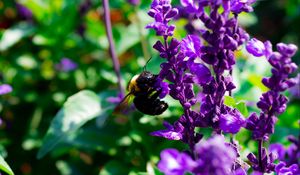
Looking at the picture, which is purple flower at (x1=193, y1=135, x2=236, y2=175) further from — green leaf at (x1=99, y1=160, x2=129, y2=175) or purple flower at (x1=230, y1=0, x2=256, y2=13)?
green leaf at (x1=99, y1=160, x2=129, y2=175)

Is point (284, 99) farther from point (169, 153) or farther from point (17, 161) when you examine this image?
point (17, 161)

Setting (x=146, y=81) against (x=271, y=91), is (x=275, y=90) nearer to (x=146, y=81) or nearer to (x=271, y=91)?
(x=271, y=91)

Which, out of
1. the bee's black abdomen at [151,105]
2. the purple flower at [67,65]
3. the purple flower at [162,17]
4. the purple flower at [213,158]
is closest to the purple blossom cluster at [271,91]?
the purple flower at [162,17]

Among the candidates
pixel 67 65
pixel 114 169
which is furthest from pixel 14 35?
pixel 114 169

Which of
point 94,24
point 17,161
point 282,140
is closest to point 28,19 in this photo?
point 94,24

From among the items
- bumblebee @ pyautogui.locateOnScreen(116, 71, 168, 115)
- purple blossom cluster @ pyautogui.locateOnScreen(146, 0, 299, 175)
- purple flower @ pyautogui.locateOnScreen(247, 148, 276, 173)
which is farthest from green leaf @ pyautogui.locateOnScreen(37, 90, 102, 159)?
purple flower @ pyautogui.locateOnScreen(247, 148, 276, 173)

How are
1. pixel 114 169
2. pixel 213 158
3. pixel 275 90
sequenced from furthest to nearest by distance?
pixel 114 169 < pixel 275 90 < pixel 213 158
